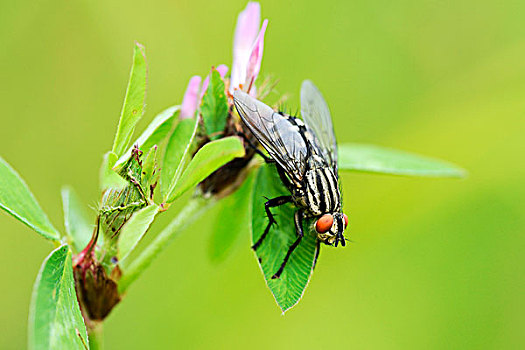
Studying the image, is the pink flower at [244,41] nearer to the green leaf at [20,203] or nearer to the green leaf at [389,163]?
the green leaf at [389,163]

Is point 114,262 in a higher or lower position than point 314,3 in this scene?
lower

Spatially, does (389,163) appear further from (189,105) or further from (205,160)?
(205,160)

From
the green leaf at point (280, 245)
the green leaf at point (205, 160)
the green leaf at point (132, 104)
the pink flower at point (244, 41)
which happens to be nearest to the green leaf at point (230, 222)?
the green leaf at point (280, 245)

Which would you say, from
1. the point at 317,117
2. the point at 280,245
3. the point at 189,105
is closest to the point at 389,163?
the point at 317,117

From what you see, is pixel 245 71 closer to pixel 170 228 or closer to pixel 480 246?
pixel 170 228

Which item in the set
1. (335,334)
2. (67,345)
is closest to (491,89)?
(335,334)

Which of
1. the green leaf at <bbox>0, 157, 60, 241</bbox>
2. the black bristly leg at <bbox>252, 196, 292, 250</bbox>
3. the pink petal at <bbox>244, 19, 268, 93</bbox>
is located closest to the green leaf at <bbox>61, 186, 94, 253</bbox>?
the green leaf at <bbox>0, 157, 60, 241</bbox>

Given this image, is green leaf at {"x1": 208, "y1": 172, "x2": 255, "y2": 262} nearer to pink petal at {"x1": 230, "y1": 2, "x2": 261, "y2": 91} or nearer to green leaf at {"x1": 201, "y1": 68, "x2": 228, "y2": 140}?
green leaf at {"x1": 201, "y1": 68, "x2": 228, "y2": 140}
